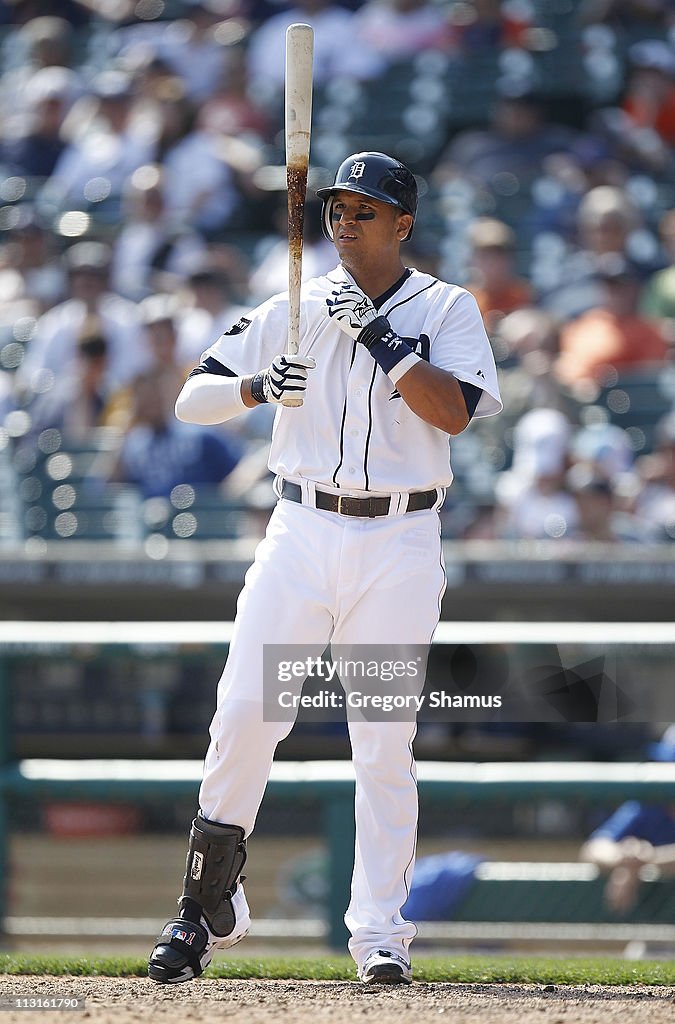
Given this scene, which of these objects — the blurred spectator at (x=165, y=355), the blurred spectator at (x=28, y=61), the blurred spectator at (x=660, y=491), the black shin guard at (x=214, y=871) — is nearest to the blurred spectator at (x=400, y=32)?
the blurred spectator at (x=28, y=61)

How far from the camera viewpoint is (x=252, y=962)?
3947 millimetres

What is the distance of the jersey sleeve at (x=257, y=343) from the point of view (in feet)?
11.7

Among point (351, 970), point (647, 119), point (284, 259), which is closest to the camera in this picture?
point (351, 970)

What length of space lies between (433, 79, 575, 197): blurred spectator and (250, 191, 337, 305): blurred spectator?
1.24 meters

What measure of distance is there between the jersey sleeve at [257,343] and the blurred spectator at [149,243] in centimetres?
565

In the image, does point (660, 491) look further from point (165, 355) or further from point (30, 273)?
point (30, 273)

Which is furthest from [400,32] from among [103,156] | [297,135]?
[297,135]

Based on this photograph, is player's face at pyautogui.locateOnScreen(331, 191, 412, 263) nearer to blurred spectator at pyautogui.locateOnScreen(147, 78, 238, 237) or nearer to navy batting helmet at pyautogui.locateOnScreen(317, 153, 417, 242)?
navy batting helmet at pyautogui.locateOnScreen(317, 153, 417, 242)

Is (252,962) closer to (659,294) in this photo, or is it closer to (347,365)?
(347,365)

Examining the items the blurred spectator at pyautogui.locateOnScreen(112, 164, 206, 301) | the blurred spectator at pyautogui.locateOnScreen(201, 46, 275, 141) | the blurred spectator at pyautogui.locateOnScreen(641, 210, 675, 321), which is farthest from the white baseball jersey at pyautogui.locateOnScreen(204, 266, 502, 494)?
the blurred spectator at pyautogui.locateOnScreen(201, 46, 275, 141)

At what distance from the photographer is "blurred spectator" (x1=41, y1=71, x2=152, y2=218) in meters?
10.2

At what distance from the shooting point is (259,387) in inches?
131

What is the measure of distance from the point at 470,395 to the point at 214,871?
1208mm

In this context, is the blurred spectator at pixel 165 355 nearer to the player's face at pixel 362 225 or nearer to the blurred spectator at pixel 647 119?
the blurred spectator at pixel 647 119
